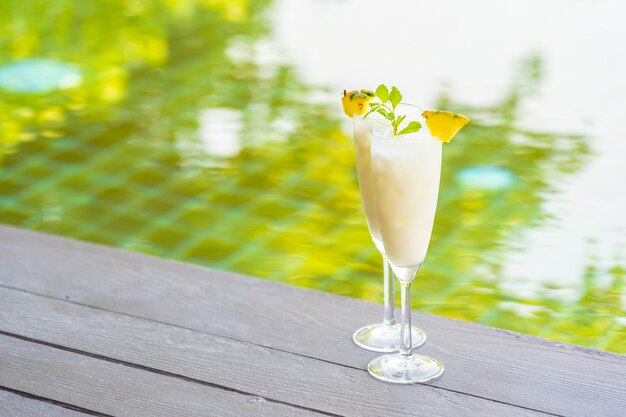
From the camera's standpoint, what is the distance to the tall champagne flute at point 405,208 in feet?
5.30

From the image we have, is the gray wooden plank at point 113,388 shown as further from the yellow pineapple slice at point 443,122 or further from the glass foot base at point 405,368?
the yellow pineapple slice at point 443,122

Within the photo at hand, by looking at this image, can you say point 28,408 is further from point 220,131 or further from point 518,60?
point 518,60

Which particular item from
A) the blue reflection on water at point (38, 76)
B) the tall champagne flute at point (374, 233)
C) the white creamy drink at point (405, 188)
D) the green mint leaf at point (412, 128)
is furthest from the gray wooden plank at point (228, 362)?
the blue reflection on water at point (38, 76)

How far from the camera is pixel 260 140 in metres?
3.84

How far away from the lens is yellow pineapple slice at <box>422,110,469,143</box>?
156 cm

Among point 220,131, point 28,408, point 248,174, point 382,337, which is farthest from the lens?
point 220,131

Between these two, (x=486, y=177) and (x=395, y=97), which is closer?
(x=395, y=97)

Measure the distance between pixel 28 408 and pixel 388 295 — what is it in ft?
2.28

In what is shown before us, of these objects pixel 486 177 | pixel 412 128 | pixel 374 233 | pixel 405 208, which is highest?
pixel 412 128

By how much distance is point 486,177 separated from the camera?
3.43m

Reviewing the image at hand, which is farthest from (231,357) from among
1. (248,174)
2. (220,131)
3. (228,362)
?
(220,131)

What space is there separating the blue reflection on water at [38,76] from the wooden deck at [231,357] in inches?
94.5

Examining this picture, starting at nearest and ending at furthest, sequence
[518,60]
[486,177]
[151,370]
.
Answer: [151,370] < [486,177] < [518,60]

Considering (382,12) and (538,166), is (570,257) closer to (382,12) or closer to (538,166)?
(538,166)
